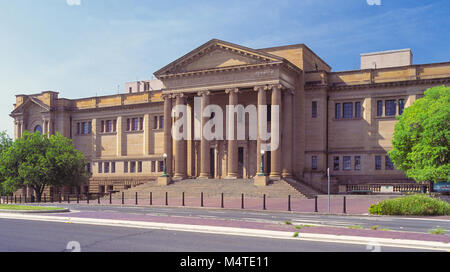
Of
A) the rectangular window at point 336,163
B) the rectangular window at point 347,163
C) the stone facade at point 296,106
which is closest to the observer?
the stone facade at point 296,106

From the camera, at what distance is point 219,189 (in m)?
47.1

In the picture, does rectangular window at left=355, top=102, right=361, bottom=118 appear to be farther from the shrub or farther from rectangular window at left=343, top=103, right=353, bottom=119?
the shrub

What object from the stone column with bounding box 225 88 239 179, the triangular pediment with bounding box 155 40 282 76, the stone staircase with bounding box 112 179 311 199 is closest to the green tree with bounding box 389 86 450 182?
the stone staircase with bounding box 112 179 311 199

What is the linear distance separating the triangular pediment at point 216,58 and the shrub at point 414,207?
25960 millimetres

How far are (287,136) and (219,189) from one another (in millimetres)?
9755

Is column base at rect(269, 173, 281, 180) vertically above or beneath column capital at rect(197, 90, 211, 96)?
beneath

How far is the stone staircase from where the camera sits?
44.3m

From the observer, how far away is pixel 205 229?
Answer: 16781mm

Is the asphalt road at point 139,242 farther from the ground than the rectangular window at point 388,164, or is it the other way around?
the rectangular window at point 388,164

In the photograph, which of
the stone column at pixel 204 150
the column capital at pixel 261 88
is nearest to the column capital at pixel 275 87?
the column capital at pixel 261 88

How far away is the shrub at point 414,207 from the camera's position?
24797 mm

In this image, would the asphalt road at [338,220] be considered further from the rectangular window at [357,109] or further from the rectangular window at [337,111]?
the rectangular window at [357,109]

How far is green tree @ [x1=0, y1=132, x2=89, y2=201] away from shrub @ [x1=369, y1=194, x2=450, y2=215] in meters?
40.3
